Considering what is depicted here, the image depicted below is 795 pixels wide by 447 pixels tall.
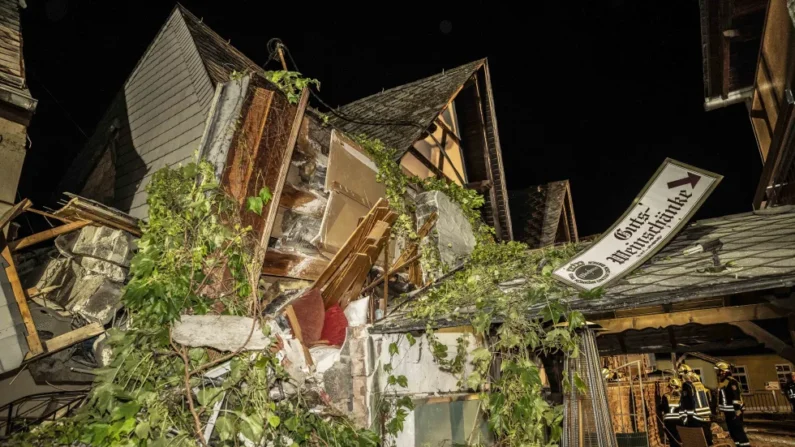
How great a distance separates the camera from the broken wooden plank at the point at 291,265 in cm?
518

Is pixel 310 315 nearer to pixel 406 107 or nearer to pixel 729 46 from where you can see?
pixel 406 107

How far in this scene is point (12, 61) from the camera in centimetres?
678

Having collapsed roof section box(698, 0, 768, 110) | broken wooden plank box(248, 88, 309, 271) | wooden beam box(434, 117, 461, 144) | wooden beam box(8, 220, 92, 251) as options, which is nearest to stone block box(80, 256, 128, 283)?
wooden beam box(8, 220, 92, 251)

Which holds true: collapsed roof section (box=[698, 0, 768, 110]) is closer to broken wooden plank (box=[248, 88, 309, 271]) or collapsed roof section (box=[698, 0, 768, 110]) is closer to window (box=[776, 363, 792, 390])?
broken wooden plank (box=[248, 88, 309, 271])

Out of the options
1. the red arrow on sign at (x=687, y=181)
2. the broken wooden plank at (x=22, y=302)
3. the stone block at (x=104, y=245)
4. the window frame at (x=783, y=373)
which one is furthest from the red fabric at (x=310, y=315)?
the window frame at (x=783, y=373)

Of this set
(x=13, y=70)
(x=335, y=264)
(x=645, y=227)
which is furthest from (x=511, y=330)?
(x=13, y=70)

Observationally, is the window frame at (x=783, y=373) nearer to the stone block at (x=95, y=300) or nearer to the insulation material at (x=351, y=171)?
the insulation material at (x=351, y=171)

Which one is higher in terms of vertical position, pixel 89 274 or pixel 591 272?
pixel 89 274

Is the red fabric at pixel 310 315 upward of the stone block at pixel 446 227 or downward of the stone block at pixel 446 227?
downward

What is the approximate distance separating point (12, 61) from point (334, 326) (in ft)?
22.5

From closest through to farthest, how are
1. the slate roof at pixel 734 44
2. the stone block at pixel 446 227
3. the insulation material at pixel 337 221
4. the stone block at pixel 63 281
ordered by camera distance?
the stone block at pixel 63 281 → the insulation material at pixel 337 221 → the slate roof at pixel 734 44 → the stone block at pixel 446 227

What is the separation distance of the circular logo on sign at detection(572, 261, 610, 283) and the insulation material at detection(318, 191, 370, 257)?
10.2ft

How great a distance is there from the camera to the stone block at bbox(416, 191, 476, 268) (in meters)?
7.54

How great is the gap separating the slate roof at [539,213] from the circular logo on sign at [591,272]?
25.1 ft
